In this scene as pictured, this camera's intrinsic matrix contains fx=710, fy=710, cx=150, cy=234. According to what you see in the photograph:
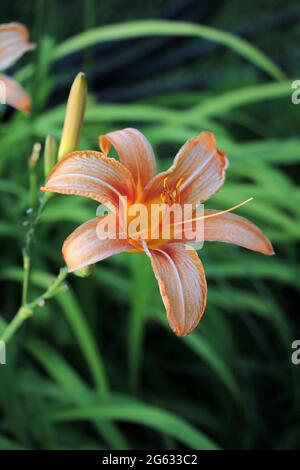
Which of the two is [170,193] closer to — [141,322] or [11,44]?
[11,44]

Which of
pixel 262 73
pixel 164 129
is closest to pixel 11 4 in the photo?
pixel 262 73

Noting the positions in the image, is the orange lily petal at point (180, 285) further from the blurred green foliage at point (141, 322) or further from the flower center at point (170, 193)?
the blurred green foliage at point (141, 322)

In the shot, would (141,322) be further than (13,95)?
Yes

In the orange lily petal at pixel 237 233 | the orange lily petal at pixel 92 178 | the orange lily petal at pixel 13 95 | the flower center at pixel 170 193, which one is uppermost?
the orange lily petal at pixel 13 95

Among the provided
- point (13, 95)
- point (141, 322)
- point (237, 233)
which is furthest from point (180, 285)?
point (141, 322)

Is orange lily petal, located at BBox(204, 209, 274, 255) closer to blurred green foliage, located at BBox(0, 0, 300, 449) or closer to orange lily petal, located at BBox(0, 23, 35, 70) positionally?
orange lily petal, located at BBox(0, 23, 35, 70)

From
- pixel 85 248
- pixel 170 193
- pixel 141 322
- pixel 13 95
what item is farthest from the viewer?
pixel 141 322

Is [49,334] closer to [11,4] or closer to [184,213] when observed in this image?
[184,213]

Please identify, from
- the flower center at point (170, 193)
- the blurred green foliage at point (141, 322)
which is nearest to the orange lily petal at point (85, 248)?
the flower center at point (170, 193)
